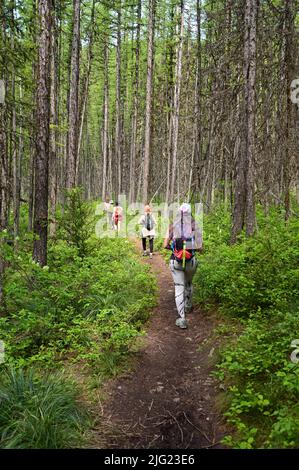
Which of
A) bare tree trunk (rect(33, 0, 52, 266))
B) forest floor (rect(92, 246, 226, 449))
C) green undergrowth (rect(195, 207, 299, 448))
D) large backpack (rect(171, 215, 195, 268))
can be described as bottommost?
forest floor (rect(92, 246, 226, 449))

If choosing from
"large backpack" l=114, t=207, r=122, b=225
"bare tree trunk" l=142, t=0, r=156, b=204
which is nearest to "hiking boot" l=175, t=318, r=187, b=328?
"large backpack" l=114, t=207, r=122, b=225

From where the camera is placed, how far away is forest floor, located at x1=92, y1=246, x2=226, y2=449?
12.9 ft

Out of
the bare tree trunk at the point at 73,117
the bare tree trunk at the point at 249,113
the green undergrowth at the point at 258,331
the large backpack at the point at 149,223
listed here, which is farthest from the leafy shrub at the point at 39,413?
the bare tree trunk at the point at 73,117

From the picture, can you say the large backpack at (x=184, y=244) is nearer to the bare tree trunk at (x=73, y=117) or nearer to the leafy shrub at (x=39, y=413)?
the leafy shrub at (x=39, y=413)

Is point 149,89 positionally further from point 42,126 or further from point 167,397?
point 167,397

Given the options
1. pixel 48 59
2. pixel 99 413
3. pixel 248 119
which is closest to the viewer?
pixel 99 413

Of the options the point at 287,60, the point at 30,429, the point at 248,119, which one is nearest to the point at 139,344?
the point at 30,429

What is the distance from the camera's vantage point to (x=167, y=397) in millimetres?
4719

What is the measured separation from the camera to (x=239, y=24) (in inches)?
388

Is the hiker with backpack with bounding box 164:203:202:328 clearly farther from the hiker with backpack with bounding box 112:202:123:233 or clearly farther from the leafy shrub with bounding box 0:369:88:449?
the hiker with backpack with bounding box 112:202:123:233

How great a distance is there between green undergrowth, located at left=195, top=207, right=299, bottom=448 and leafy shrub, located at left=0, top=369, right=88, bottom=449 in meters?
1.59

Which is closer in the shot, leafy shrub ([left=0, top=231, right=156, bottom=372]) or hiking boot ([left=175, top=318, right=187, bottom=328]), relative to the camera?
leafy shrub ([left=0, top=231, right=156, bottom=372])
